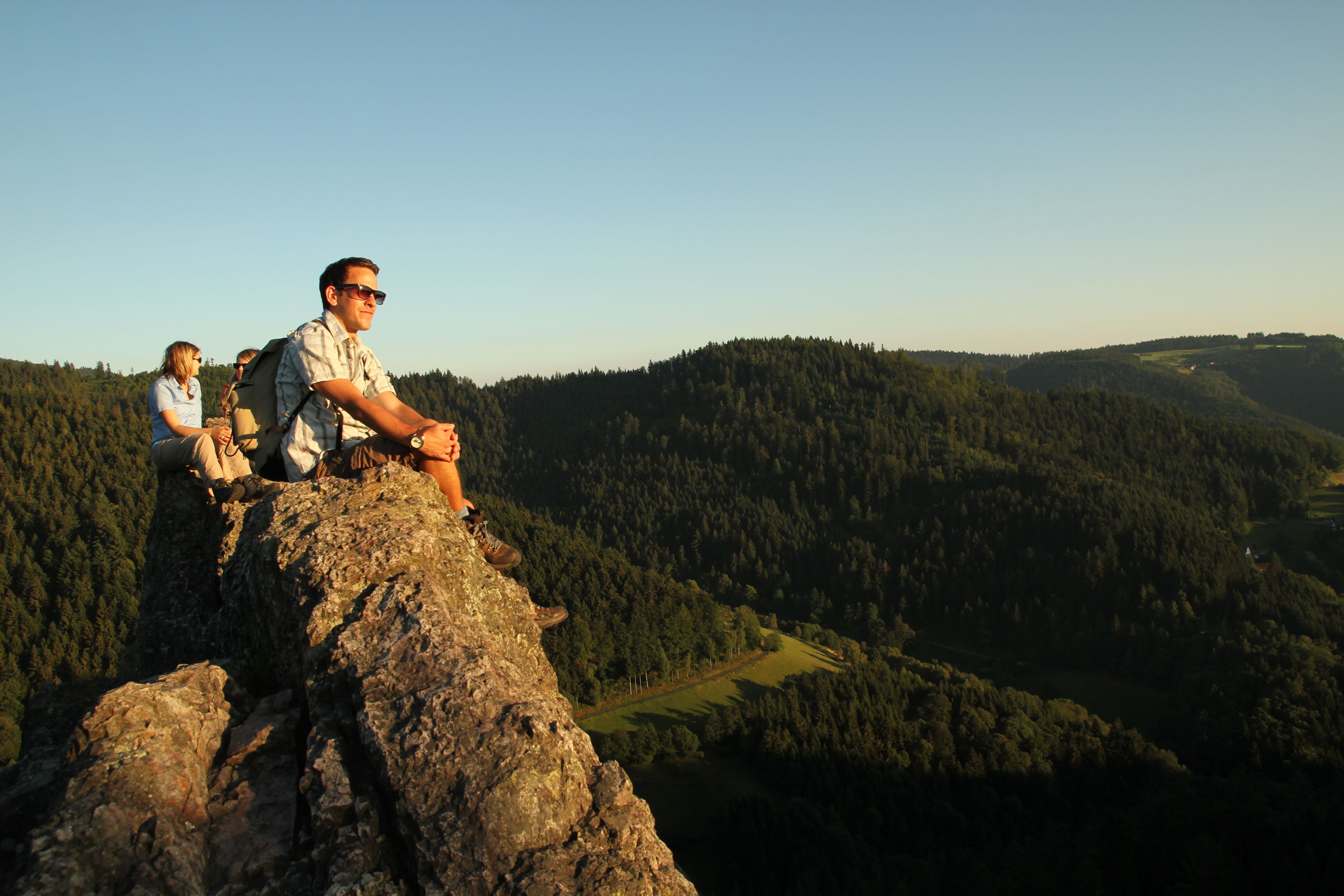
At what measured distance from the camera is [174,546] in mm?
9078

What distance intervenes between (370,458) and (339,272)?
1716 millimetres

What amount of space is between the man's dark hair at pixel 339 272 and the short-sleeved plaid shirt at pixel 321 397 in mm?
222

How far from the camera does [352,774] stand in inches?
178

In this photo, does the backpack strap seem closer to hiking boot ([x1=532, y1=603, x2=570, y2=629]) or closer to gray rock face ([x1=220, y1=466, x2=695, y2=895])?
gray rock face ([x1=220, y1=466, x2=695, y2=895])

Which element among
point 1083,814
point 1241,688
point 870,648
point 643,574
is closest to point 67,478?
point 643,574

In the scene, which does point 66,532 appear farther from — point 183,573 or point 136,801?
point 136,801

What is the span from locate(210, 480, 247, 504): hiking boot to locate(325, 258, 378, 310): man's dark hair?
78.9 inches

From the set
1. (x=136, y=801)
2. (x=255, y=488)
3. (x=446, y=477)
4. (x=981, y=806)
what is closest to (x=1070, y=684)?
(x=981, y=806)

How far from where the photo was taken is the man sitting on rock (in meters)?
6.72

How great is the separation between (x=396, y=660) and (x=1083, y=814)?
375ft

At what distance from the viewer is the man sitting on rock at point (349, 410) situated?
6.72 metres

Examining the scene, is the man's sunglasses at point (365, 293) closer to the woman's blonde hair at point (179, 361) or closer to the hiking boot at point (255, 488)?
the hiking boot at point (255, 488)

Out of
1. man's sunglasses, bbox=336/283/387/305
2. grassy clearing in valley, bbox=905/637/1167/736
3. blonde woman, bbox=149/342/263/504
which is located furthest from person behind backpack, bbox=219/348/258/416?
grassy clearing in valley, bbox=905/637/1167/736

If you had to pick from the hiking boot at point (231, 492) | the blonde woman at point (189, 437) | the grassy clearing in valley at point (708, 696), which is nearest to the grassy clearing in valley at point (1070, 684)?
the grassy clearing in valley at point (708, 696)
